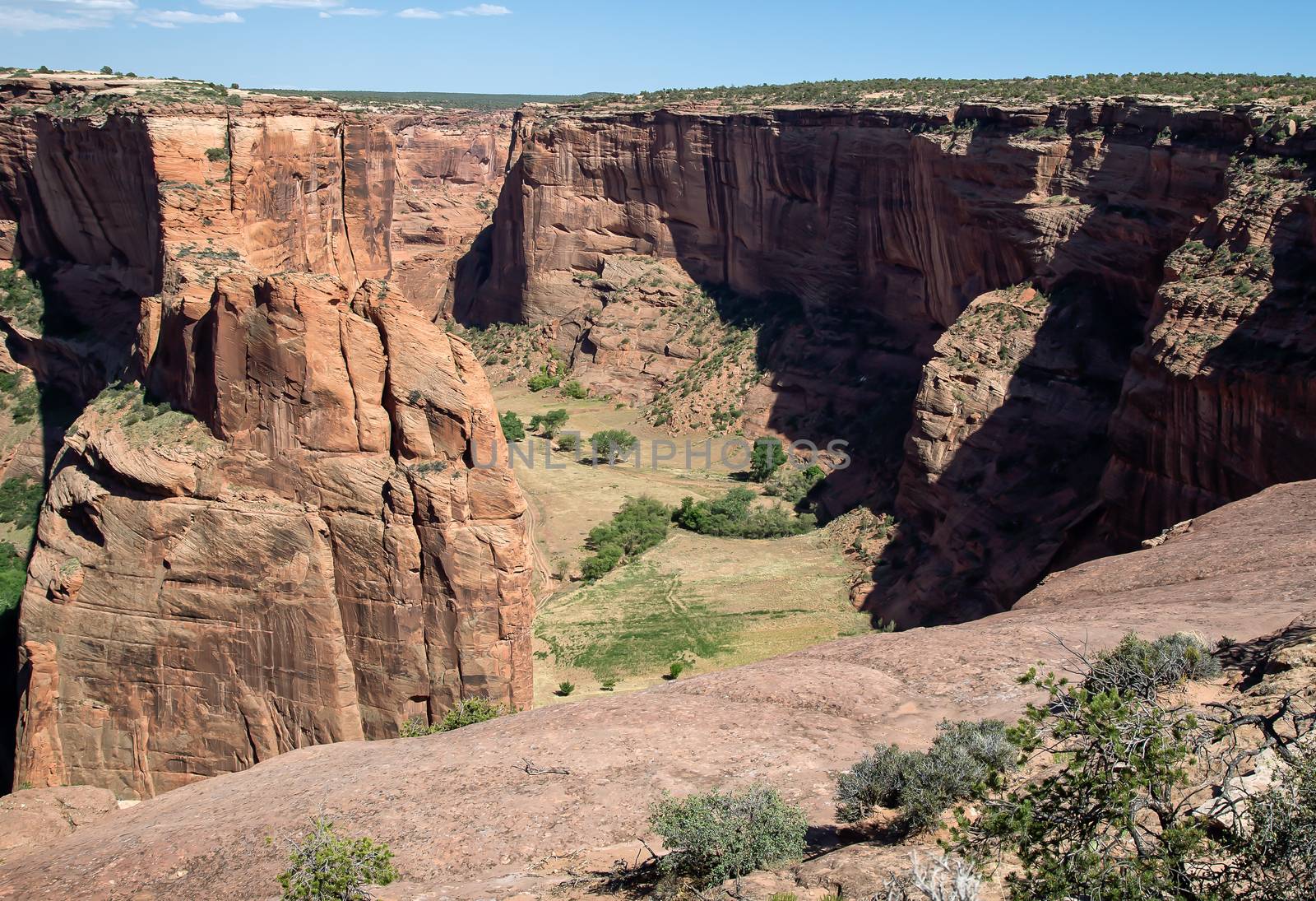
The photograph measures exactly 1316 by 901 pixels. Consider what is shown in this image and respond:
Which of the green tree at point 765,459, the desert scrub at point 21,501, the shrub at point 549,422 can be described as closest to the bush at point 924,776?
the desert scrub at point 21,501

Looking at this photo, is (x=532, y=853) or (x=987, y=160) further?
(x=987, y=160)

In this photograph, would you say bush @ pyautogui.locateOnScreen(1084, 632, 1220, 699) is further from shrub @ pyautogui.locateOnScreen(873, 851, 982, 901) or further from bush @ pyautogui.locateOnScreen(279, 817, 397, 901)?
bush @ pyautogui.locateOnScreen(279, 817, 397, 901)

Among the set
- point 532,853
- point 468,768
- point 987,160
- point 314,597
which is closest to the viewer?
point 532,853

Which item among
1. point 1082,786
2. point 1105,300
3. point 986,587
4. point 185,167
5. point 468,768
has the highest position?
point 185,167

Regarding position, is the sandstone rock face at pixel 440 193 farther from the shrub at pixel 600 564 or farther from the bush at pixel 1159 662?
the bush at pixel 1159 662

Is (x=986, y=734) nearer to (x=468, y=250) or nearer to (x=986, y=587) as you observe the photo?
(x=986, y=587)

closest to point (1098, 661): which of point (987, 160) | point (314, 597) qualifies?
point (314, 597)

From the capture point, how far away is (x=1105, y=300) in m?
34.3

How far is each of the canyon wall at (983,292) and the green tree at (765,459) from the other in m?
1.93

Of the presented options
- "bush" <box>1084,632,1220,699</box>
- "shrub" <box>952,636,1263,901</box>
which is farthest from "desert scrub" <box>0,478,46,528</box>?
"shrub" <box>952,636,1263,901</box>

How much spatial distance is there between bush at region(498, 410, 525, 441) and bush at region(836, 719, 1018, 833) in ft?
122

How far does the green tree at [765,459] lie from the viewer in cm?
4431

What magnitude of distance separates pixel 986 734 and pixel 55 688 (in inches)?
624

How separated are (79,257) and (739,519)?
23.3 meters
